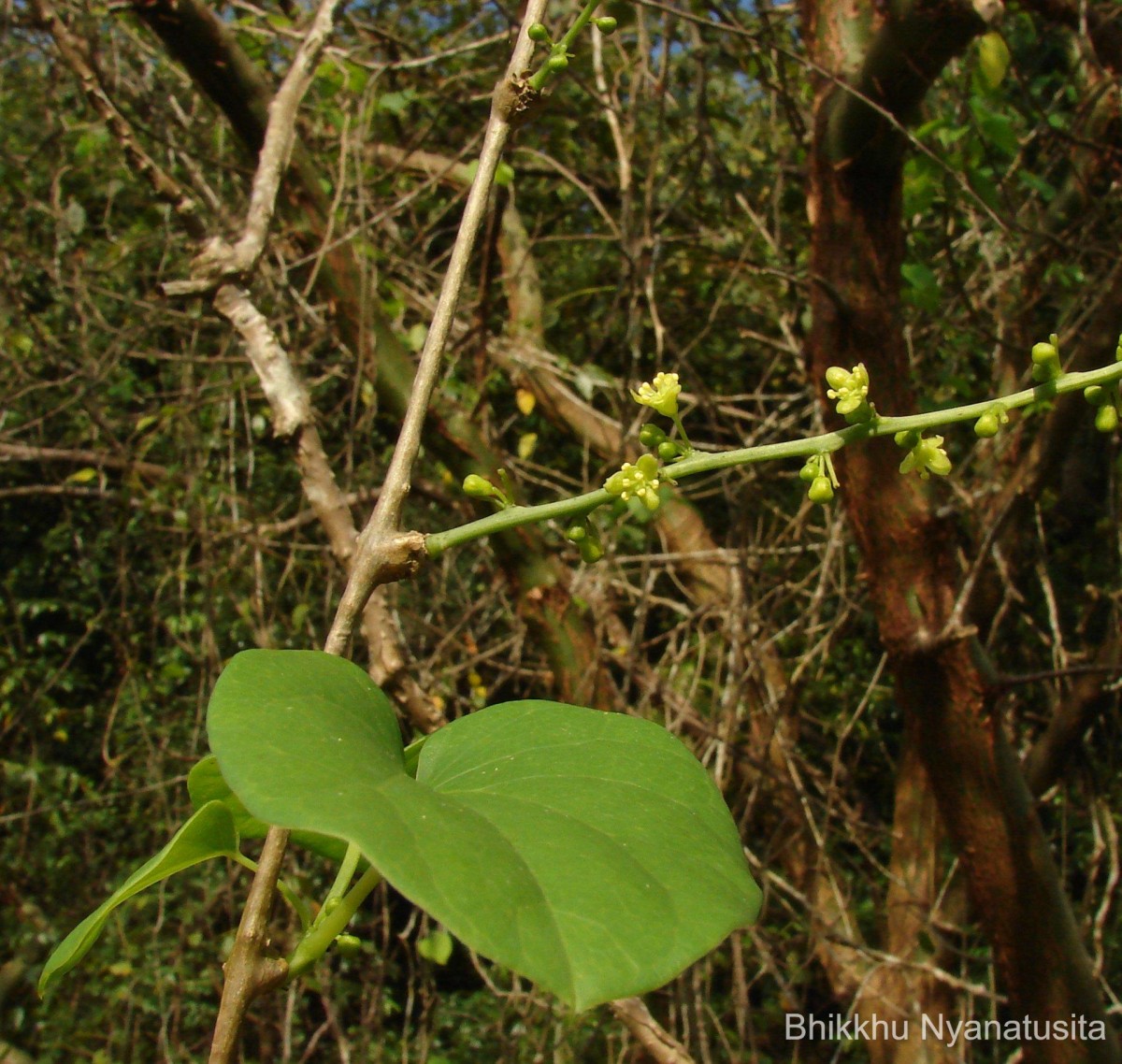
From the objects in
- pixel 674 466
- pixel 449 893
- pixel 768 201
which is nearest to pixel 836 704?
pixel 768 201

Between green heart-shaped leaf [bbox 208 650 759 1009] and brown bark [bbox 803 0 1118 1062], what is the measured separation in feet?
4.20

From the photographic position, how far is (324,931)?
443 millimetres

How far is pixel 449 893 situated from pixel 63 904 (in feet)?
12.0

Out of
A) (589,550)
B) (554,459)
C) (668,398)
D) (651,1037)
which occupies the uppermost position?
(554,459)

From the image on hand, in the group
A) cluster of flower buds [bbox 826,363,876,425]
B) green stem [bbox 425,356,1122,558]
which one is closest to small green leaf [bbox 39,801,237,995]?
green stem [bbox 425,356,1122,558]

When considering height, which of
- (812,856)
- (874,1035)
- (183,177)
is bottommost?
(874,1035)

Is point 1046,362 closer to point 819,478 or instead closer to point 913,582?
point 819,478

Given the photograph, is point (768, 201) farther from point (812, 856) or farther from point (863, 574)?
point (812, 856)

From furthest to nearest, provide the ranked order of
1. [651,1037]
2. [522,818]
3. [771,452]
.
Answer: [651,1037]
[771,452]
[522,818]

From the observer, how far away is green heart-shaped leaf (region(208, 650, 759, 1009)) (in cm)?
35

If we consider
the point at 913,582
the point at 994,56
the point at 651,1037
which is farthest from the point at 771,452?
the point at 994,56

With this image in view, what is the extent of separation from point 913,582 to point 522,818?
1.42 metres

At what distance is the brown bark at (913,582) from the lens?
1645 mm

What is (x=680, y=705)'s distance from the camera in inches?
88.3
